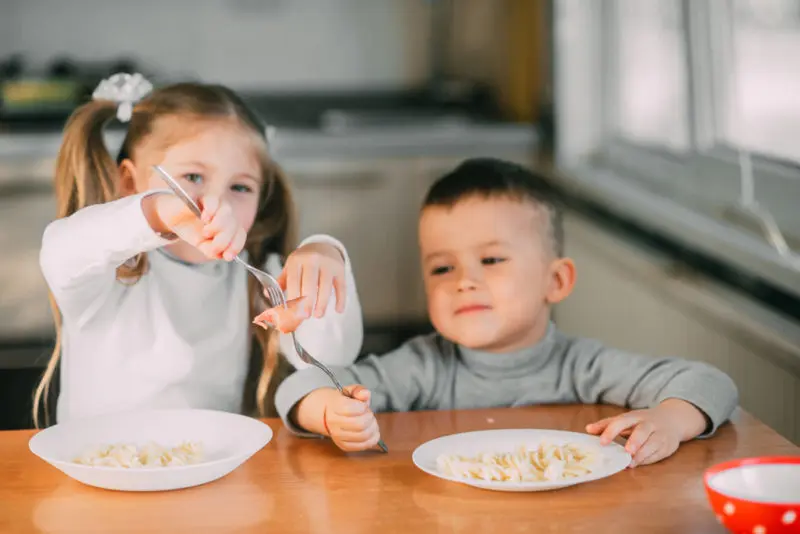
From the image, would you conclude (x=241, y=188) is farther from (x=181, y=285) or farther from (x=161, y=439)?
(x=161, y=439)

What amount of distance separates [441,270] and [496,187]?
108 mm

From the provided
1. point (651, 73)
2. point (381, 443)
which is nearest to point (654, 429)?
point (381, 443)

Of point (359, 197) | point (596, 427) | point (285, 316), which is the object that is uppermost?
point (285, 316)

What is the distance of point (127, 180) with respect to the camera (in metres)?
1.13

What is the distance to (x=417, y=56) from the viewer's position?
318 centimetres

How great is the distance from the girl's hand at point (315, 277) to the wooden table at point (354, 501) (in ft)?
0.48

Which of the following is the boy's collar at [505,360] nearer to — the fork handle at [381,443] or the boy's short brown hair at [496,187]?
the boy's short brown hair at [496,187]

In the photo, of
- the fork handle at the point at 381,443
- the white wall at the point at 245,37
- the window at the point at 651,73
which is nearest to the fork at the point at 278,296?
the fork handle at the point at 381,443

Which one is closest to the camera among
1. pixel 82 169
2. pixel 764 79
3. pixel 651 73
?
pixel 82 169

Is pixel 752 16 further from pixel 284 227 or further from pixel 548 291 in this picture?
pixel 284 227

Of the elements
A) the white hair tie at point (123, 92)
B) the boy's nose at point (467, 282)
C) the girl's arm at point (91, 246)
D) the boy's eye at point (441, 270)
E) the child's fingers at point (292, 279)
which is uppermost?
the white hair tie at point (123, 92)

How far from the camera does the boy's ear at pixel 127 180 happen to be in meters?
1.12

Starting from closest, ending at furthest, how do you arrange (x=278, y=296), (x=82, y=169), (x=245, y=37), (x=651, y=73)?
(x=278, y=296) → (x=82, y=169) → (x=651, y=73) → (x=245, y=37)

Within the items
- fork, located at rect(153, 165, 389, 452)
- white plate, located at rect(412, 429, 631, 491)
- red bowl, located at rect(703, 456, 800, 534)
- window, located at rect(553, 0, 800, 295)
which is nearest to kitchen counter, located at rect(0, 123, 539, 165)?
window, located at rect(553, 0, 800, 295)
